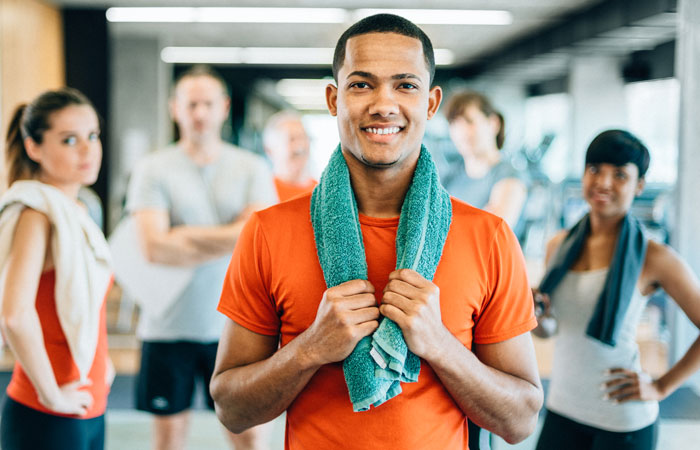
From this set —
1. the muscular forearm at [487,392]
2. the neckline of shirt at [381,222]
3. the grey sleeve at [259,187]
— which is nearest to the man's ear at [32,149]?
the grey sleeve at [259,187]

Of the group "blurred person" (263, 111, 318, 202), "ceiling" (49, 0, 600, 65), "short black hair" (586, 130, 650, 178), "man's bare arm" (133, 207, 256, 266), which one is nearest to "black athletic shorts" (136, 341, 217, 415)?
"man's bare arm" (133, 207, 256, 266)

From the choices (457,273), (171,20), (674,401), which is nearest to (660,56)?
(674,401)

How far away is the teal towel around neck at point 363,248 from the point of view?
989 mm

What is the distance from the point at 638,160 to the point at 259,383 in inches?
48.2

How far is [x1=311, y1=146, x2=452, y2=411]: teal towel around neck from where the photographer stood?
3.25ft

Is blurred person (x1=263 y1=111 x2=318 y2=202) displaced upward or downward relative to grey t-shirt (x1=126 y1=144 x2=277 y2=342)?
upward

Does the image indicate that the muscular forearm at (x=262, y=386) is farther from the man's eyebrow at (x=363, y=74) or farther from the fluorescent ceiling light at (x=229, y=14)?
the fluorescent ceiling light at (x=229, y=14)

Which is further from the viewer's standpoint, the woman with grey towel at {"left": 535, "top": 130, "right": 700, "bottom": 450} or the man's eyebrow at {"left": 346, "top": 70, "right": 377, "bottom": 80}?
the woman with grey towel at {"left": 535, "top": 130, "right": 700, "bottom": 450}

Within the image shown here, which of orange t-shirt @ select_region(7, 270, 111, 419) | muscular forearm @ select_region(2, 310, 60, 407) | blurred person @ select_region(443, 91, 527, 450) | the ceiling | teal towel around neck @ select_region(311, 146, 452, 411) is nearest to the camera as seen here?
teal towel around neck @ select_region(311, 146, 452, 411)

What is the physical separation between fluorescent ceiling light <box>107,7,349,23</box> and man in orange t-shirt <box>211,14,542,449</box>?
6.20 m

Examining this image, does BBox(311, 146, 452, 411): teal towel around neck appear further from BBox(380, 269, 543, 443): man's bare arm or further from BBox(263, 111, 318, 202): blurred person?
BBox(263, 111, 318, 202): blurred person

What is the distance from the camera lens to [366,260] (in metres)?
1.14

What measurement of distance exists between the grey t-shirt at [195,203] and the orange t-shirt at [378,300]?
113 centimetres

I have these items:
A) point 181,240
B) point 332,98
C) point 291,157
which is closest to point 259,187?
point 181,240
